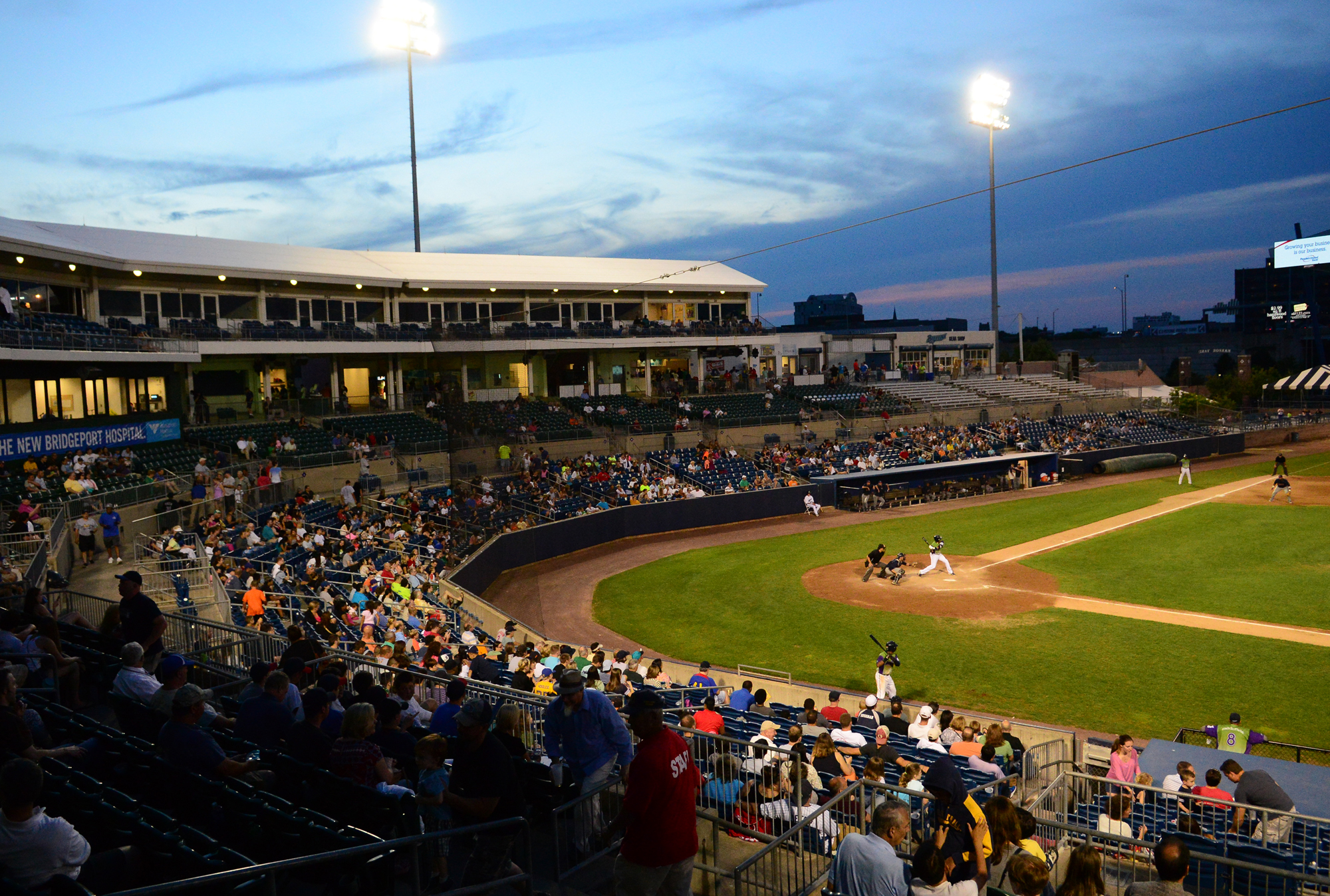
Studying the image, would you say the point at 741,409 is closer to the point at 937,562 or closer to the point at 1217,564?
the point at 937,562

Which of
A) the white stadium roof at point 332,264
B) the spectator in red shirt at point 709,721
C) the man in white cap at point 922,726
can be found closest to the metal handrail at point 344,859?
the spectator in red shirt at point 709,721

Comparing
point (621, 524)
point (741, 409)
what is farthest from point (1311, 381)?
point (621, 524)

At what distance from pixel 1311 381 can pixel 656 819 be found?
71.5 m

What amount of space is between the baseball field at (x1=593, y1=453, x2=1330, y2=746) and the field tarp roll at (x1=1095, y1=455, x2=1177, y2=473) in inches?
409

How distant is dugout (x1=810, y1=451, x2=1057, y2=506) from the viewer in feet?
124

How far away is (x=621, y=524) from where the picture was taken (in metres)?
32.1

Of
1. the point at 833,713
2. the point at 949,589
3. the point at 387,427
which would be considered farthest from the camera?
the point at 387,427

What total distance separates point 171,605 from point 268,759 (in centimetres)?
998

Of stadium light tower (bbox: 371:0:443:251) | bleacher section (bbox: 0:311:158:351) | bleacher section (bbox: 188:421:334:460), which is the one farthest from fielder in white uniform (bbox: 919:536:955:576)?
Result: stadium light tower (bbox: 371:0:443:251)

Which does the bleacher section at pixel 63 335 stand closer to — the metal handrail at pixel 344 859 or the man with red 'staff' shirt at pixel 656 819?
the metal handrail at pixel 344 859

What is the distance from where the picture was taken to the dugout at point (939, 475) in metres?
37.8

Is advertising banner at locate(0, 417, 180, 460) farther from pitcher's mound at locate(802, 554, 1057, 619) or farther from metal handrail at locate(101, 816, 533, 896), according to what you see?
metal handrail at locate(101, 816, 533, 896)

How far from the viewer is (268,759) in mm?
6277

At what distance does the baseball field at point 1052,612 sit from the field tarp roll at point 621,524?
10.6ft
